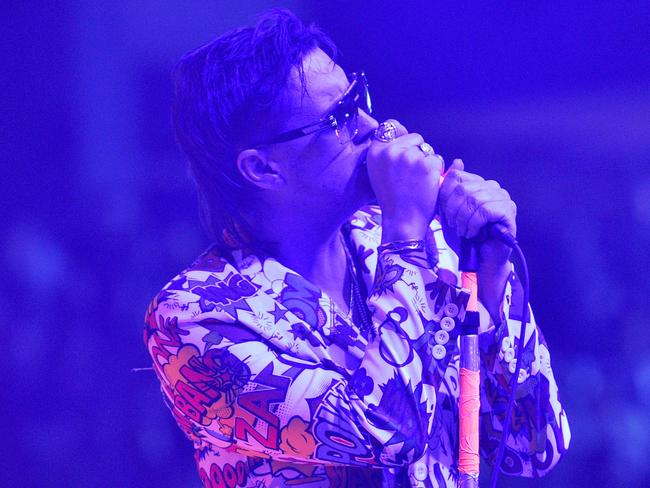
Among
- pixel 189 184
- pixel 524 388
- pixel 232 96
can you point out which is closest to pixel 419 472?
pixel 524 388

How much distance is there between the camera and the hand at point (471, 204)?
1071mm

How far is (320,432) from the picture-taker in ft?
3.58

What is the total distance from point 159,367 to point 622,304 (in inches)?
48.7

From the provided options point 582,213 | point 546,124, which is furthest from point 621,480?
point 546,124

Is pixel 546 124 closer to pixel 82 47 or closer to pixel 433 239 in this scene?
pixel 433 239

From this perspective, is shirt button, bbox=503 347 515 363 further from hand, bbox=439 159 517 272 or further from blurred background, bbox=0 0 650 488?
blurred background, bbox=0 0 650 488

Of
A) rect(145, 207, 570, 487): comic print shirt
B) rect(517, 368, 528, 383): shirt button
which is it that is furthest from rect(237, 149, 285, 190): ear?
rect(517, 368, 528, 383): shirt button

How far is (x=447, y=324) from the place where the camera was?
1.13 m

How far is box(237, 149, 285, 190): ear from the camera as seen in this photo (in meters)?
1.30

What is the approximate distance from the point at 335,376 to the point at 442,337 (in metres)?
0.15

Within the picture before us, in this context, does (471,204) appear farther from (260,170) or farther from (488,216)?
(260,170)

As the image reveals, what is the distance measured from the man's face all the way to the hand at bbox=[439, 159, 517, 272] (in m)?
0.18

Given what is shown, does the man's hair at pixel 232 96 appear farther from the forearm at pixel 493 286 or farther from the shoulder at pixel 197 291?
the forearm at pixel 493 286

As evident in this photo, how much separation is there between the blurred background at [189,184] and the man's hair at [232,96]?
59 centimetres
